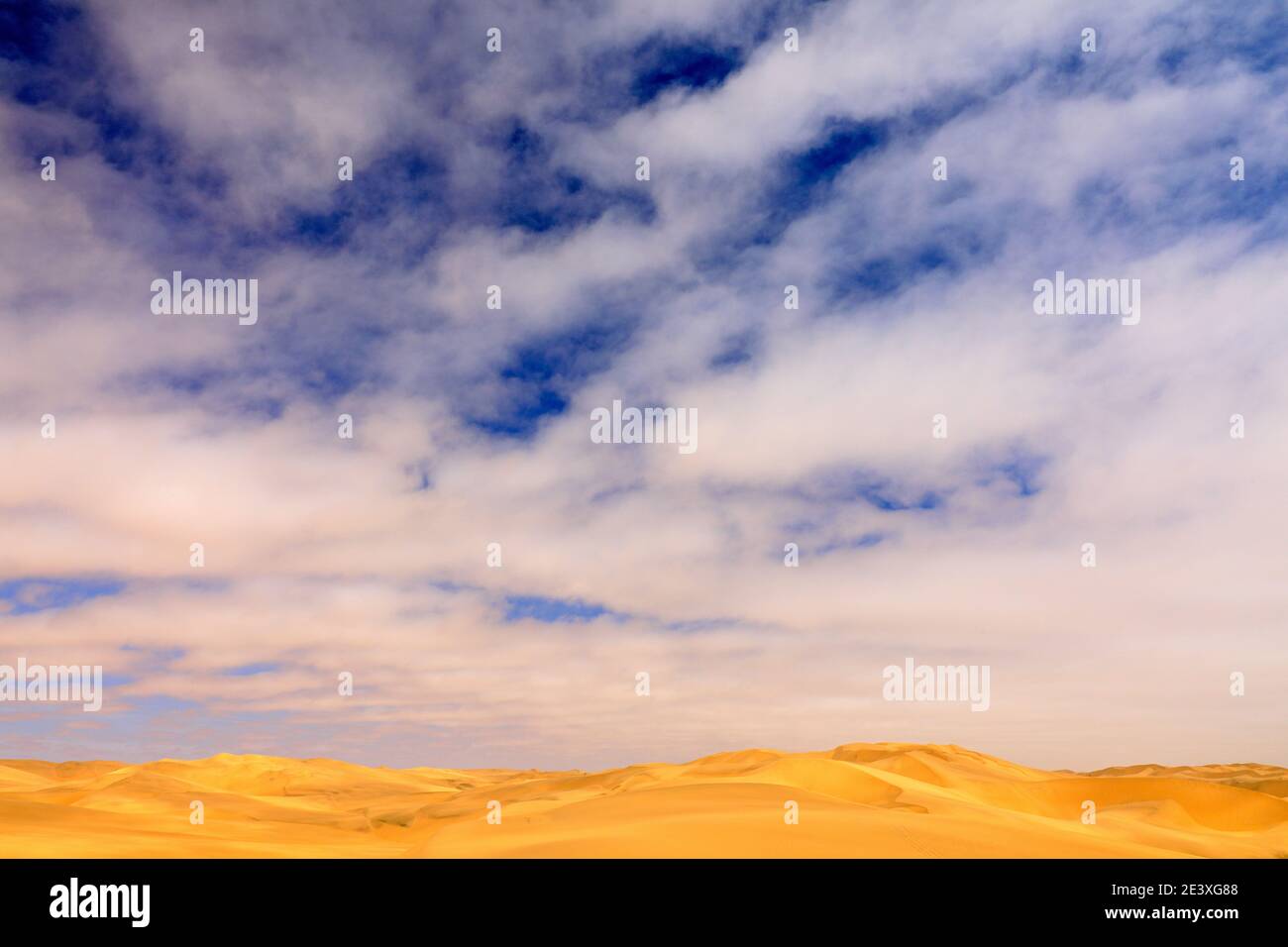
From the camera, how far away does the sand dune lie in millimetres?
15586

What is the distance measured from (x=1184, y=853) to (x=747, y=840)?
888 centimetres

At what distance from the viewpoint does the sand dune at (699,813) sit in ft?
51.1

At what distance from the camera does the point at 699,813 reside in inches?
708

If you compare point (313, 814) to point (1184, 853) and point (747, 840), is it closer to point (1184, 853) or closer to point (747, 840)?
point (747, 840)

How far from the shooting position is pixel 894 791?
2502 cm

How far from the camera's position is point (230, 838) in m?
18.6
